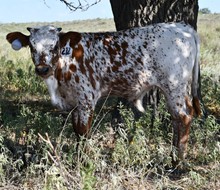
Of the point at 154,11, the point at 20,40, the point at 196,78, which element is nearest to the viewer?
the point at 20,40

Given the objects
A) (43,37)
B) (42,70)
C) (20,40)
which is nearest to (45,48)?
(43,37)

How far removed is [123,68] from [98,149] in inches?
55.5

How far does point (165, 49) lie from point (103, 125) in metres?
1.69

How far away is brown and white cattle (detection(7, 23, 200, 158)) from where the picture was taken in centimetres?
539

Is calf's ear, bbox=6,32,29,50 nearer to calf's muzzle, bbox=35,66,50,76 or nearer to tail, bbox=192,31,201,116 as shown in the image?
calf's muzzle, bbox=35,66,50,76

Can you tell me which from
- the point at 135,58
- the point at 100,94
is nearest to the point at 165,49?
the point at 135,58

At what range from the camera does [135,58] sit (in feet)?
18.2

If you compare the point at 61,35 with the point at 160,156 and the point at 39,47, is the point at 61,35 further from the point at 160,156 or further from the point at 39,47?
the point at 160,156

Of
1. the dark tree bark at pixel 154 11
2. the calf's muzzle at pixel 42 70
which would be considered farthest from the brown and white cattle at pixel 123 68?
the dark tree bark at pixel 154 11

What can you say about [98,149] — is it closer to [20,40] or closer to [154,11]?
[20,40]

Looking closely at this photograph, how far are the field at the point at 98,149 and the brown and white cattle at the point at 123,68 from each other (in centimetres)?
31

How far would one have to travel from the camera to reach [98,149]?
14.5 feet

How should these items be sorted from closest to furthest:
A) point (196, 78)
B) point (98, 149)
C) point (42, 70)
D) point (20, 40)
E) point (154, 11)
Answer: point (98, 149) → point (42, 70) → point (20, 40) → point (196, 78) → point (154, 11)

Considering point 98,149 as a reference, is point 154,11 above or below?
above
